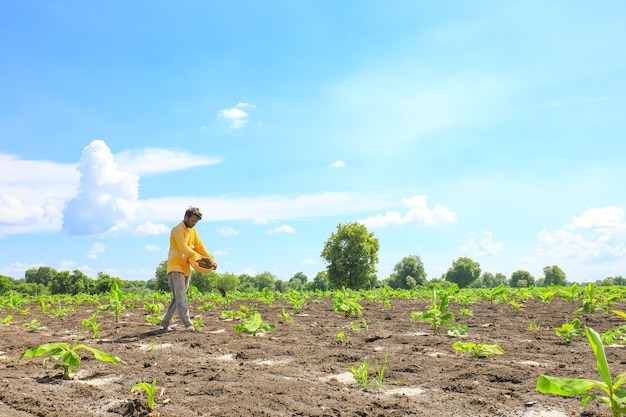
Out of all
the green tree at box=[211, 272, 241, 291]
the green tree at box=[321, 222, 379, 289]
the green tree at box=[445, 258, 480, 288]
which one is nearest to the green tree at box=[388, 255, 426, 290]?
the green tree at box=[445, 258, 480, 288]

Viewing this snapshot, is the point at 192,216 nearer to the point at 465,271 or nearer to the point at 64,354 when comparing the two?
the point at 64,354

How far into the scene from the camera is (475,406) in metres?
3.89

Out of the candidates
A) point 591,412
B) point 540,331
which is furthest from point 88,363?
point 540,331

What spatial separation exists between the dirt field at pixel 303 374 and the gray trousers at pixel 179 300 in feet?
1.11

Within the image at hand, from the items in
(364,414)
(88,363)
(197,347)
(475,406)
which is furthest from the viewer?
(197,347)

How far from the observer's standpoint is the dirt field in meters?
3.88

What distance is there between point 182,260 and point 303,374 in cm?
462

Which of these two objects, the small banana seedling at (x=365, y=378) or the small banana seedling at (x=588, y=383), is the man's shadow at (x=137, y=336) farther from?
the small banana seedling at (x=588, y=383)

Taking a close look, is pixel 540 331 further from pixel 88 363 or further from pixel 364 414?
pixel 88 363

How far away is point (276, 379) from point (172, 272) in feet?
15.9

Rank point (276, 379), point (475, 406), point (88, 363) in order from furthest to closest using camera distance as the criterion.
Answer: point (88, 363) < point (276, 379) < point (475, 406)

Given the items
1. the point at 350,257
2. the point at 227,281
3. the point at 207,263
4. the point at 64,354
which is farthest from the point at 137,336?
the point at 227,281

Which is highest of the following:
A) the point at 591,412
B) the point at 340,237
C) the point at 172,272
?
the point at 340,237

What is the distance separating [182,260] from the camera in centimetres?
892
